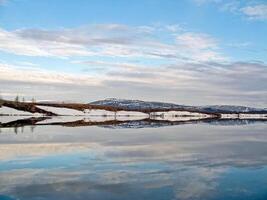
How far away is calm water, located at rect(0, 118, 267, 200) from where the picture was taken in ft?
32.2

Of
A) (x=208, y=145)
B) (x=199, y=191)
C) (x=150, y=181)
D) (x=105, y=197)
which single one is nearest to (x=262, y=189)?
(x=199, y=191)

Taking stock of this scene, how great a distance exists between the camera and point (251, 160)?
51.1 ft

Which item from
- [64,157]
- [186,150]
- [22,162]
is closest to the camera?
[22,162]

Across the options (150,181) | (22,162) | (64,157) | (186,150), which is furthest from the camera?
(186,150)

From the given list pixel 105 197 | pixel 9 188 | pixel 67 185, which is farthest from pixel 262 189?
pixel 9 188

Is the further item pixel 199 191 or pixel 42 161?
pixel 42 161

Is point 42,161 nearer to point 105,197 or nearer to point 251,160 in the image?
point 105,197

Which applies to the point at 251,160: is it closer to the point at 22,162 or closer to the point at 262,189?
the point at 262,189

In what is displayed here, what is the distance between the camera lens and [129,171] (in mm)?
12719

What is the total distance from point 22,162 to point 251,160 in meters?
7.73

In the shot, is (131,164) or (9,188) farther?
(131,164)

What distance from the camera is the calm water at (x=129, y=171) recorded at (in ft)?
32.2

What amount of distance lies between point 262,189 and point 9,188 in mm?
5786

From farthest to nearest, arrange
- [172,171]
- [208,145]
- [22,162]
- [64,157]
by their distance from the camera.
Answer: [208,145]
[64,157]
[22,162]
[172,171]
